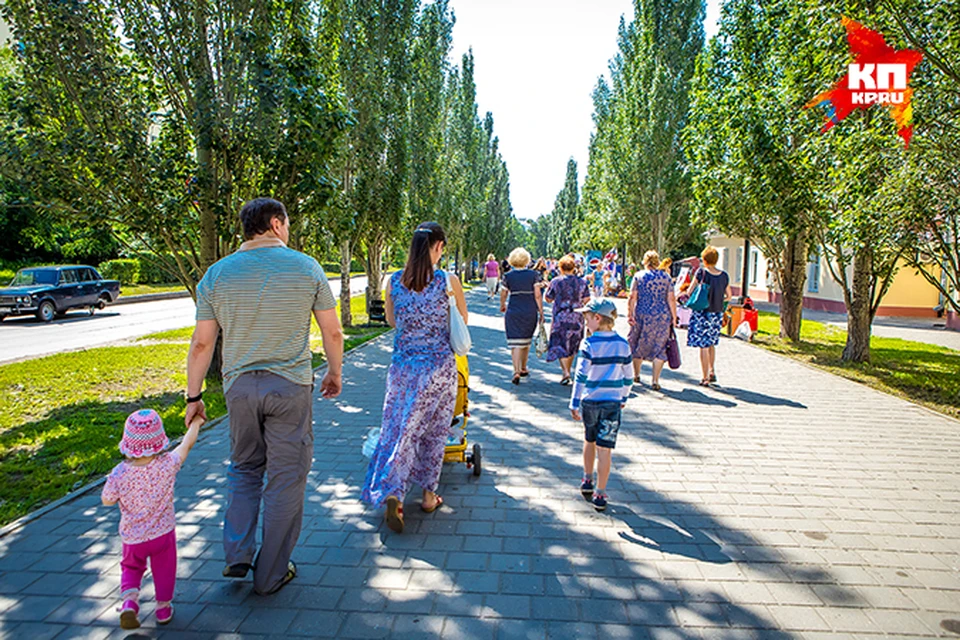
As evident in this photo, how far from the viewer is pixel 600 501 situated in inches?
173

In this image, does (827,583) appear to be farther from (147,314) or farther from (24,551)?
(147,314)

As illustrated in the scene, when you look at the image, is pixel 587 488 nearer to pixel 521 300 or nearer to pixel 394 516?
pixel 394 516

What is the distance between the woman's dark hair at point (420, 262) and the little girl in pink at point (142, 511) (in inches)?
69.9

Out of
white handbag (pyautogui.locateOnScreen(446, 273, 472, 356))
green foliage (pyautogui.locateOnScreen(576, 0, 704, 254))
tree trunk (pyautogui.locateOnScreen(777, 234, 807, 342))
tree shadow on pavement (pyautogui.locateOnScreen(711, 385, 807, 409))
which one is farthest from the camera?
green foliage (pyautogui.locateOnScreen(576, 0, 704, 254))

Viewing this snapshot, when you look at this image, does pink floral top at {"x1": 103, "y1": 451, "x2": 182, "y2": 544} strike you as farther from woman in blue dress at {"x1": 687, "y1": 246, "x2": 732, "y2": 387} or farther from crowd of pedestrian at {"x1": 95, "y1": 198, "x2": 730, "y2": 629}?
woman in blue dress at {"x1": 687, "y1": 246, "x2": 732, "y2": 387}

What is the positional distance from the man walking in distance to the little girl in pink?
0.28 metres

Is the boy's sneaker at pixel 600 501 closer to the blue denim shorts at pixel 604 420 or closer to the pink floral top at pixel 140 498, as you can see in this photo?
the blue denim shorts at pixel 604 420

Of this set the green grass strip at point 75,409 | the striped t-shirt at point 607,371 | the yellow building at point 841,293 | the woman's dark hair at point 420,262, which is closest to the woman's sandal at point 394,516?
the woman's dark hair at point 420,262

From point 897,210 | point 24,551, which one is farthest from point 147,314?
point 897,210

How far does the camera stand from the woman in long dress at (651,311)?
828cm

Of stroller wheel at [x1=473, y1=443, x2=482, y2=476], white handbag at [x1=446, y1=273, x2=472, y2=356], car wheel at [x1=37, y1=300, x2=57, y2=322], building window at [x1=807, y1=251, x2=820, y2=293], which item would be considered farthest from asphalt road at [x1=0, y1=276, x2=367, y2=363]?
building window at [x1=807, y1=251, x2=820, y2=293]

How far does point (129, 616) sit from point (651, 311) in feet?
22.9

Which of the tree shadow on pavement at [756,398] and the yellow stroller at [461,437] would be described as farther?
the tree shadow on pavement at [756,398]

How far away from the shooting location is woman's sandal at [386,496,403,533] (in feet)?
12.7
